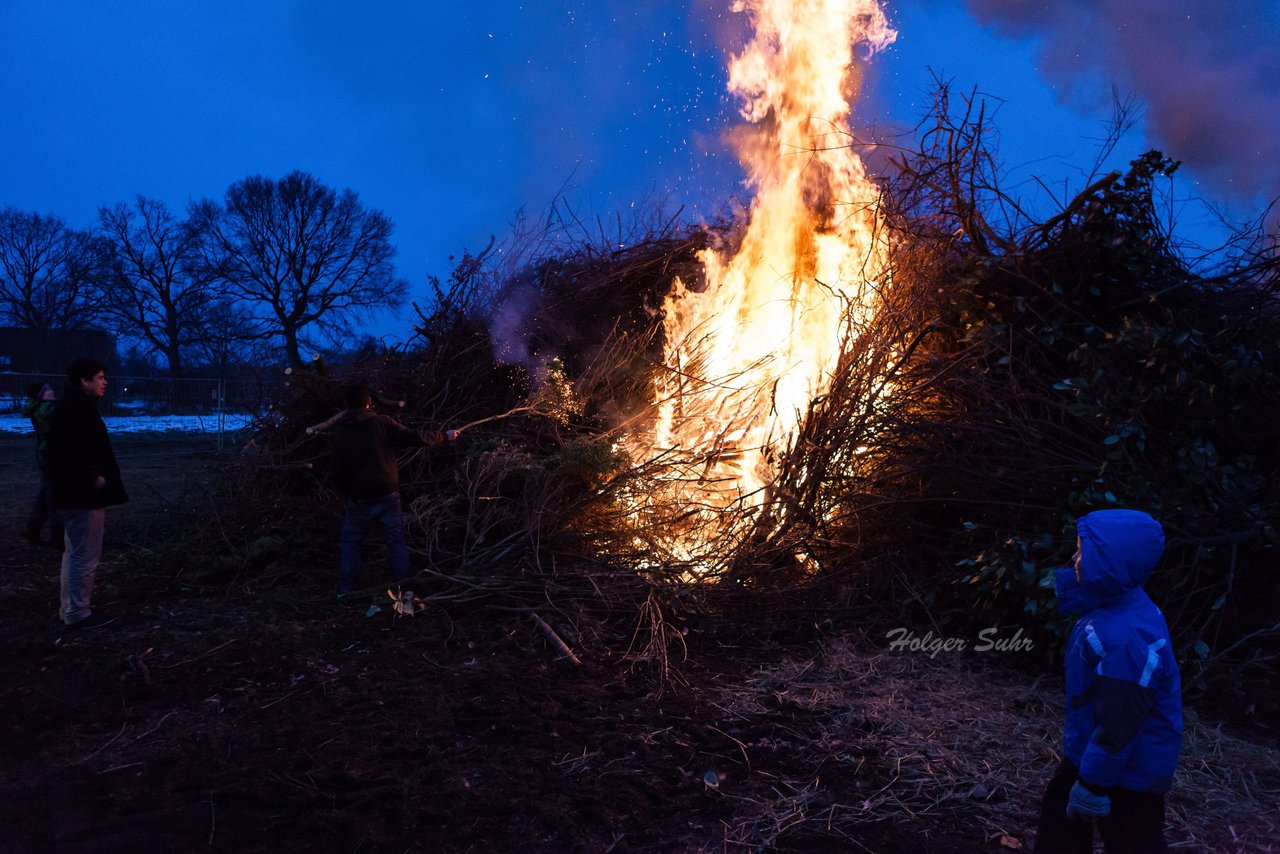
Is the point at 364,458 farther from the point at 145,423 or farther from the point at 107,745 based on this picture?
the point at 145,423

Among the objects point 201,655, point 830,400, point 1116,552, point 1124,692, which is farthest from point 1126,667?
point 201,655

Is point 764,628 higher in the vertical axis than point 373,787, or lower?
higher

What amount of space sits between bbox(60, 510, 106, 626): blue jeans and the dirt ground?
0.21 meters

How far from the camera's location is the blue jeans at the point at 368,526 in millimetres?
5918

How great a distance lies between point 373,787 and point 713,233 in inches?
273

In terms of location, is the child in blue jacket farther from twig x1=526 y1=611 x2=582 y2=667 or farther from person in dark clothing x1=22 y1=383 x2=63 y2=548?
person in dark clothing x1=22 y1=383 x2=63 y2=548

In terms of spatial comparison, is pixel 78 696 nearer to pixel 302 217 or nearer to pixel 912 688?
pixel 912 688

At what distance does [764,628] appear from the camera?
5301 millimetres

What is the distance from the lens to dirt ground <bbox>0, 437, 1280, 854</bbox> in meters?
3.01

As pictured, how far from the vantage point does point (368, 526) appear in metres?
5.99

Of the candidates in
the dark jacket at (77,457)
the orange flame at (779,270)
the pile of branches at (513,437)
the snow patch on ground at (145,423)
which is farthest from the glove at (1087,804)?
the snow patch on ground at (145,423)

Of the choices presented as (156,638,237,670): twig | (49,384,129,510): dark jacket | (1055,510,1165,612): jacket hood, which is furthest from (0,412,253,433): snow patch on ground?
(1055,510,1165,612): jacket hood

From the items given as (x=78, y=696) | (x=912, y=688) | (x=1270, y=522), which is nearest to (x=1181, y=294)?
(x=1270, y=522)

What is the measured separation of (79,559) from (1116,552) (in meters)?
6.10
